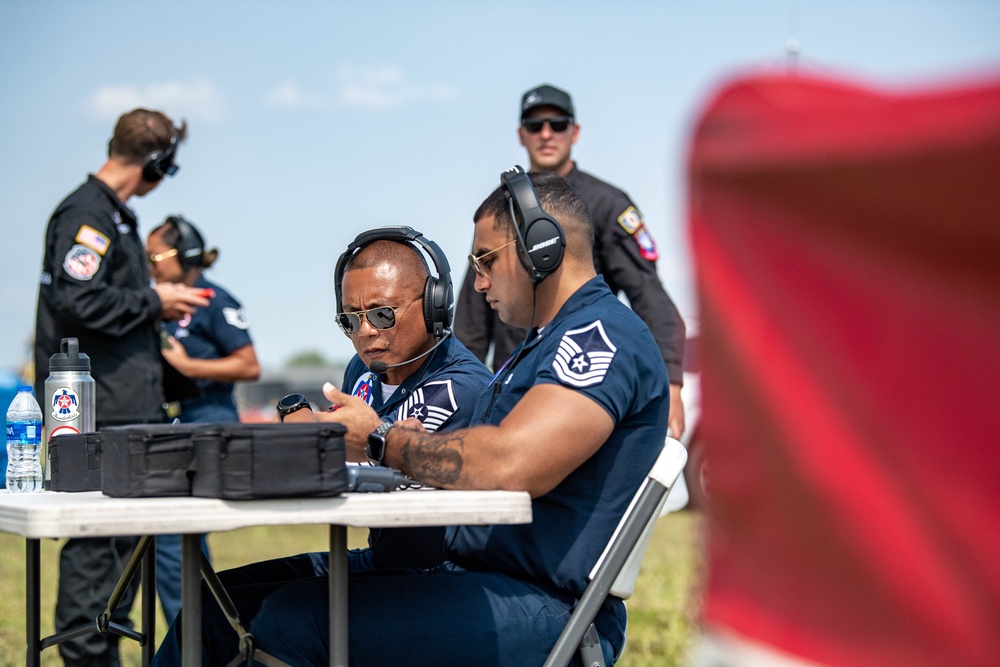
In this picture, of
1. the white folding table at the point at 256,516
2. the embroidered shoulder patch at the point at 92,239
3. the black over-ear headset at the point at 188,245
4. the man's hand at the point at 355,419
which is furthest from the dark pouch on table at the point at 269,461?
the black over-ear headset at the point at 188,245

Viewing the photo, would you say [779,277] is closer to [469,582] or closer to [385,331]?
[469,582]

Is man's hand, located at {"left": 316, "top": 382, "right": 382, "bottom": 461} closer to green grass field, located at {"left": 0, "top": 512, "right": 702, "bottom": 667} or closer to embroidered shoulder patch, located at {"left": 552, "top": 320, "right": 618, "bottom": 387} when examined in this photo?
embroidered shoulder patch, located at {"left": 552, "top": 320, "right": 618, "bottom": 387}

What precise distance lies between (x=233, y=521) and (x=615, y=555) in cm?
81

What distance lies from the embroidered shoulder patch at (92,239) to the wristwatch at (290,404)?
2185mm

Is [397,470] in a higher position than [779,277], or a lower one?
lower

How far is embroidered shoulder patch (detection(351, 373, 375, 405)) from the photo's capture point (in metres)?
3.22

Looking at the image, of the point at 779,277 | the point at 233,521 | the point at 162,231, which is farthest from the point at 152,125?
the point at 779,277

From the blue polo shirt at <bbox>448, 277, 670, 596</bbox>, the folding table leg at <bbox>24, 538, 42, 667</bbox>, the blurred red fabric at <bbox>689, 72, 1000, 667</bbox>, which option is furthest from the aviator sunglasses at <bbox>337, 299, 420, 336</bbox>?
the blurred red fabric at <bbox>689, 72, 1000, 667</bbox>

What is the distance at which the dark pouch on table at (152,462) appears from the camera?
2.05 metres

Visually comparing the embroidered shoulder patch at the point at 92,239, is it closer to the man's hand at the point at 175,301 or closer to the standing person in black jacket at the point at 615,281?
the man's hand at the point at 175,301

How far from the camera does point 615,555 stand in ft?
7.48

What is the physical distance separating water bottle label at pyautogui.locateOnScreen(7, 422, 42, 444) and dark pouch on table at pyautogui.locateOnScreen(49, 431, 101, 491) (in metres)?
0.22

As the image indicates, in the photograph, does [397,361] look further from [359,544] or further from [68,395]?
[359,544]

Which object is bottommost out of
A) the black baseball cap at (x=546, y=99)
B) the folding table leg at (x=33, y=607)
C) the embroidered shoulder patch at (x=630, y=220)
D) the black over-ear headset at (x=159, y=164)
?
the folding table leg at (x=33, y=607)
